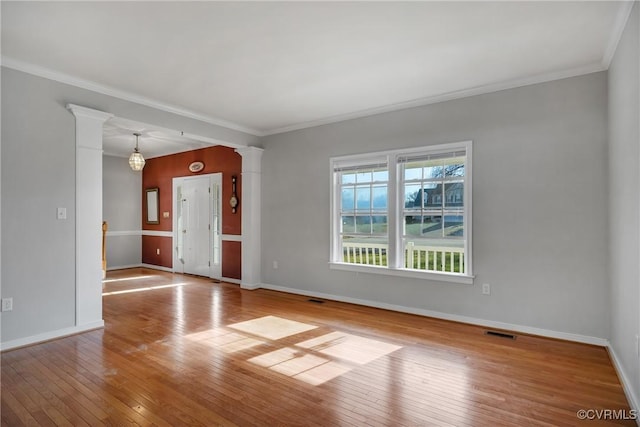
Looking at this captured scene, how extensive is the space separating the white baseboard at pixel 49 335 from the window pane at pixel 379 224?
354 centimetres

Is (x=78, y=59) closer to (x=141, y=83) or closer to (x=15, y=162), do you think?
(x=141, y=83)

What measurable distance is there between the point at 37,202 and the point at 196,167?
3901 millimetres

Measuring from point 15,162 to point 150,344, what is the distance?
2.17 meters

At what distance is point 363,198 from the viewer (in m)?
4.97

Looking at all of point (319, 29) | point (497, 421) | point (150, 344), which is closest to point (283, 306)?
point (150, 344)

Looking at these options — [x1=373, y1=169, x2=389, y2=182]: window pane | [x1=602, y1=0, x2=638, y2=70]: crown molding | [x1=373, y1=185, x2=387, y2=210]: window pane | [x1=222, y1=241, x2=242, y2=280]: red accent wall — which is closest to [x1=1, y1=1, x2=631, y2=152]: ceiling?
[x1=602, y1=0, x2=638, y2=70]: crown molding

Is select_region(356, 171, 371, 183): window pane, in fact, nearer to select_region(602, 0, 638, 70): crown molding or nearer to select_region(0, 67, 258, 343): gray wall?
select_region(602, 0, 638, 70): crown molding

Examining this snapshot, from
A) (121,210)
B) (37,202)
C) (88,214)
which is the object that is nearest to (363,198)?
(88,214)

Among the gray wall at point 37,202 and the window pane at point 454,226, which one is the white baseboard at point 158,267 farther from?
the window pane at point 454,226

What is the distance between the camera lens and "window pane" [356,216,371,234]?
491cm

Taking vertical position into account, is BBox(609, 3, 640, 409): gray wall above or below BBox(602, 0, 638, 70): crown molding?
below

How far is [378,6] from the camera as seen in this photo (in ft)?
7.91

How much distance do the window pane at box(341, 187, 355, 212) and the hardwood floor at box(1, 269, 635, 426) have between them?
5.33ft

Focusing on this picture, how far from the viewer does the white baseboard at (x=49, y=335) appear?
3252 mm
